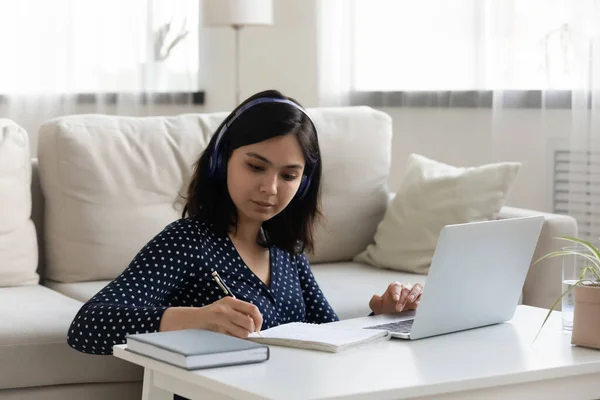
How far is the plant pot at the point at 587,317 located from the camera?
1.54 meters

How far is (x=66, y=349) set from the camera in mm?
2146

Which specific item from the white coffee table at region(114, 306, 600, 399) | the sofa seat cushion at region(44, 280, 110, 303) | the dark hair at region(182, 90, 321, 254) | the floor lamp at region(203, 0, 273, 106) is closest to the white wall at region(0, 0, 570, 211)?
the floor lamp at region(203, 0, 273, 106)

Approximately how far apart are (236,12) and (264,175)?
276 centimetres

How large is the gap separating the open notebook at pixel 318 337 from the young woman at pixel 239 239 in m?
0.09

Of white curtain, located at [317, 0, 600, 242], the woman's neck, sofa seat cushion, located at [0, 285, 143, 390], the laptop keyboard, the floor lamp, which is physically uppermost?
the floor lamp

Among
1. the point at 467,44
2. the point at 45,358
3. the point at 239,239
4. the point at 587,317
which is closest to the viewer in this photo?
the point at 587,317

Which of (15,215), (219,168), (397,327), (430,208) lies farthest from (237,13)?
(397,327)

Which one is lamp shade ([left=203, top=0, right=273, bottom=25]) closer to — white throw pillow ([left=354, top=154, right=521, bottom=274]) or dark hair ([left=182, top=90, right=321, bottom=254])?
white throw pillow ([left=354, top=154, right=521, bottom=274])

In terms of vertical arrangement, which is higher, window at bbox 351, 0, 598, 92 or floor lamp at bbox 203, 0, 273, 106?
floor lamp at bbox 203, 0, 273, 106

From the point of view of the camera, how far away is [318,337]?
4.88 feet

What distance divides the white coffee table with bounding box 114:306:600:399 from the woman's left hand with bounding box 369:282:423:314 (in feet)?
0.60

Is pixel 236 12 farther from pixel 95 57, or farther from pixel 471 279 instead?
pixel 471 279

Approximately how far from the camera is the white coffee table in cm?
124

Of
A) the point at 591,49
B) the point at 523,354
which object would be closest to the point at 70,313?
the point at 523,354
